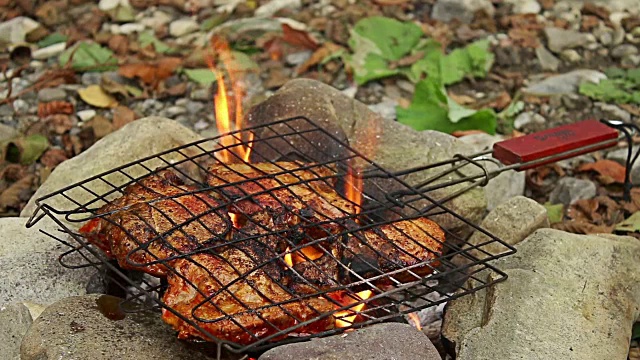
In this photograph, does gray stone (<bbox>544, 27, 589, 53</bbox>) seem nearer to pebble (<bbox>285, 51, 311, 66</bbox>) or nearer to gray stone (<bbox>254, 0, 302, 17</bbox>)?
pebble (<bbox>285, 51, 311, 66</bbox>)

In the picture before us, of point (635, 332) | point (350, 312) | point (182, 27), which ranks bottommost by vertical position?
point (635, 332)

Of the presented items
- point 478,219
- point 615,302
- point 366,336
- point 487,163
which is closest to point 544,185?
point 487,163

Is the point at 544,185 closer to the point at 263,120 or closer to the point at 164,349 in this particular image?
the point at 263,120

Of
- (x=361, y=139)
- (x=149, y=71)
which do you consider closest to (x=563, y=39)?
(x=361, y=139)

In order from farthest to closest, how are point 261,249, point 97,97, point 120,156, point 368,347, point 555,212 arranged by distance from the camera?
point 97,97, point 555,212, point 120,156, point 261,249, point 368,347

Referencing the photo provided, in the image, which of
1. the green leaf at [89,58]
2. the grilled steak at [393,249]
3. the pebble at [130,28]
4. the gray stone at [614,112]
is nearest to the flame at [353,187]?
the grilled steak at [393,249]

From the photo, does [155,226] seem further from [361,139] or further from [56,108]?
[56,108]
